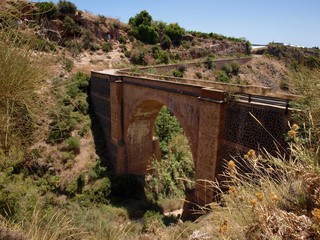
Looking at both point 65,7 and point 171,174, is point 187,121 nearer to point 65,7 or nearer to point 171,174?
point 171,174

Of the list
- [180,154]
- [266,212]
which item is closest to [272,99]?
[266,212]

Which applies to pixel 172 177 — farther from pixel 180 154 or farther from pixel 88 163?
pixel 88 163

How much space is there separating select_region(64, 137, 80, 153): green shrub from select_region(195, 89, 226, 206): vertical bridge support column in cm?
870

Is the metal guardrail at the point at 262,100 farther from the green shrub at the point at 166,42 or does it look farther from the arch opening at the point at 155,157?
the green shrub at the point at 166,42

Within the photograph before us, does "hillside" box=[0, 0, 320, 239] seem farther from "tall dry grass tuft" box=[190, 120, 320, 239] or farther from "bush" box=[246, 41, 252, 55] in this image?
"bush" box=[246, 41, 252, 55]

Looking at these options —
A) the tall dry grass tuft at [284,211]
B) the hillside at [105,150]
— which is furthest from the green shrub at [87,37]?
the tall dry grass tuft at [284,211]

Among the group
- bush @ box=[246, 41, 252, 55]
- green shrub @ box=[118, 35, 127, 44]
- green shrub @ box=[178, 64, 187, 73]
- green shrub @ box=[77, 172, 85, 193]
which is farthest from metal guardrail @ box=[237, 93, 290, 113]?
bush @ box=[246, 41, 252, 55]

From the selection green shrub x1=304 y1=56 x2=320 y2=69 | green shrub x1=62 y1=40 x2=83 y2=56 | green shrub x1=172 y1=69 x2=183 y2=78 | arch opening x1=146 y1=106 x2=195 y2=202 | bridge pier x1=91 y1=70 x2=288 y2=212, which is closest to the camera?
green shrub x1=62 y1=40 x2=83 y2=56

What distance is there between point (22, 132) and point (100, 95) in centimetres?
1380

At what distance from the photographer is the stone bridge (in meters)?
7.37

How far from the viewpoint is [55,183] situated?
13312mm

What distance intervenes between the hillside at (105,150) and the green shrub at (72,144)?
57mm

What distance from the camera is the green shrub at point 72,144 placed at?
601 inches

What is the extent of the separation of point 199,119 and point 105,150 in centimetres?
883
